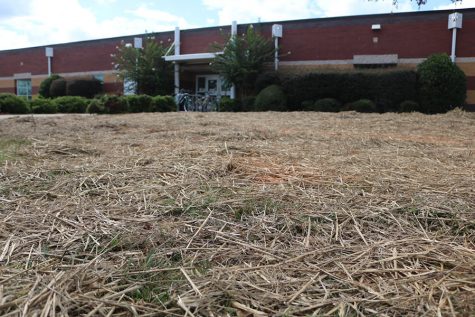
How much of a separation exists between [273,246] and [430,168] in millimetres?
2272

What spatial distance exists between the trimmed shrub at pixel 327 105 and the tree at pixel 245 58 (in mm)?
4578

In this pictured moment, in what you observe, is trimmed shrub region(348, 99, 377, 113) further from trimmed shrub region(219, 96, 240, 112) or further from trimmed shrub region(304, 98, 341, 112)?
trimmed shrub region(219, 96, 240, 112)

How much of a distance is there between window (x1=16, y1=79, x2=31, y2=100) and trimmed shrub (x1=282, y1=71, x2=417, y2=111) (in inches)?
949

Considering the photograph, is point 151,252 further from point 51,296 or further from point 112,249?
point 51,296

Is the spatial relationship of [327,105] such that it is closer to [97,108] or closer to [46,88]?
[97,108]

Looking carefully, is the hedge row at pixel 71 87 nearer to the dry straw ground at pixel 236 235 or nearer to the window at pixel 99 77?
the window at pixel 99 77

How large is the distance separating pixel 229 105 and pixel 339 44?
6417 millimetres

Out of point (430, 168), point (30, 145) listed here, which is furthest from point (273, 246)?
point (30, 145)

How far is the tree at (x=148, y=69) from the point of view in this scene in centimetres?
2705

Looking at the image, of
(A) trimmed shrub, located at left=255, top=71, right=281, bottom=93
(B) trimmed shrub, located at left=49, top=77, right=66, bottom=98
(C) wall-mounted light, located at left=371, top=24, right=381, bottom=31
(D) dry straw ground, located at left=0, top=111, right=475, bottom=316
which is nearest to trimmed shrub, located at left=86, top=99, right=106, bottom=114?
(A) trimmed shrub, located at left=255, top=71, right=281, bottom=93

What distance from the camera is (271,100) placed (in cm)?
2095

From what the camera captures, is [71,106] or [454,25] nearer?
[71,106]

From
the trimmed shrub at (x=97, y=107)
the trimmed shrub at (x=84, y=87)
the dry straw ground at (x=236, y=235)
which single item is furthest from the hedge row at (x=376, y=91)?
the dry straw ground at (x=236, y=235)

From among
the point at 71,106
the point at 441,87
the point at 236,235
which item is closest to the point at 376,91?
the point at 441,87
